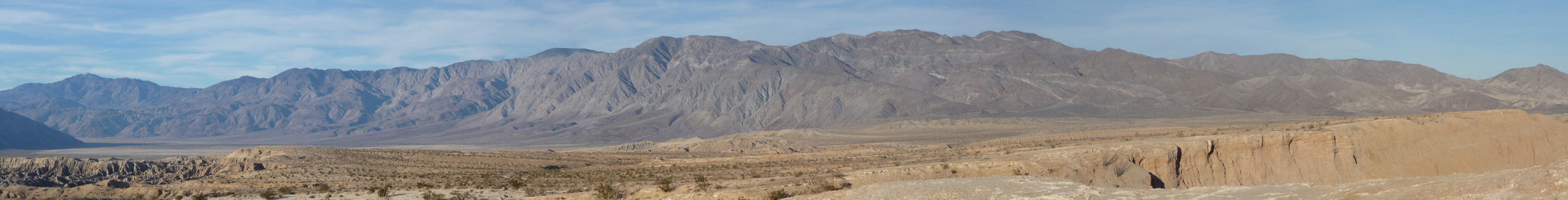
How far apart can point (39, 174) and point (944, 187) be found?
41.5m

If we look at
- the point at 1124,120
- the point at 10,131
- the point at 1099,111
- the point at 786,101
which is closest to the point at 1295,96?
the point at 1099,111

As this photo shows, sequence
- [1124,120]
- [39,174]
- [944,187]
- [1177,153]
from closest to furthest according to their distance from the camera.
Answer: [944,187], [1177,153], [39,174], [1124,120]

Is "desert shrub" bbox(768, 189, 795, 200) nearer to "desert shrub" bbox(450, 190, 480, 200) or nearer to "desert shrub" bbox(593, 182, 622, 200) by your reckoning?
"desert shrub" bbox(593, 182, 622, 200)

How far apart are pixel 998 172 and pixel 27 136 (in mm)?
198168

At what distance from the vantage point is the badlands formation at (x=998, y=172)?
19.4 metres

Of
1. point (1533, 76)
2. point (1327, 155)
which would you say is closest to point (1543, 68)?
point (1533, 76)

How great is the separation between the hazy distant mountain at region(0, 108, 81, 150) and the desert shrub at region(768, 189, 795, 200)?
177396mm

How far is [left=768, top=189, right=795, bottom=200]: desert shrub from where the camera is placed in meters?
20.4

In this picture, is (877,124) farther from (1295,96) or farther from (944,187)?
(944,187)

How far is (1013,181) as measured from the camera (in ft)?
72.3

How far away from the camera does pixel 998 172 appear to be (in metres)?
27.5

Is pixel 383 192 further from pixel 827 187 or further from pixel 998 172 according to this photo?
pixel 998 172

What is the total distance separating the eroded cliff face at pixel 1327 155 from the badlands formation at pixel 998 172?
50mm

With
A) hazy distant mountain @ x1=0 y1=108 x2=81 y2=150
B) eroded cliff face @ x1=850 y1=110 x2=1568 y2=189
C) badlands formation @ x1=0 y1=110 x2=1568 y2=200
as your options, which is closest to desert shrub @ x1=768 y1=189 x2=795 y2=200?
badlands formation @ x1=0 y1=110 x2=1568 y2=200
